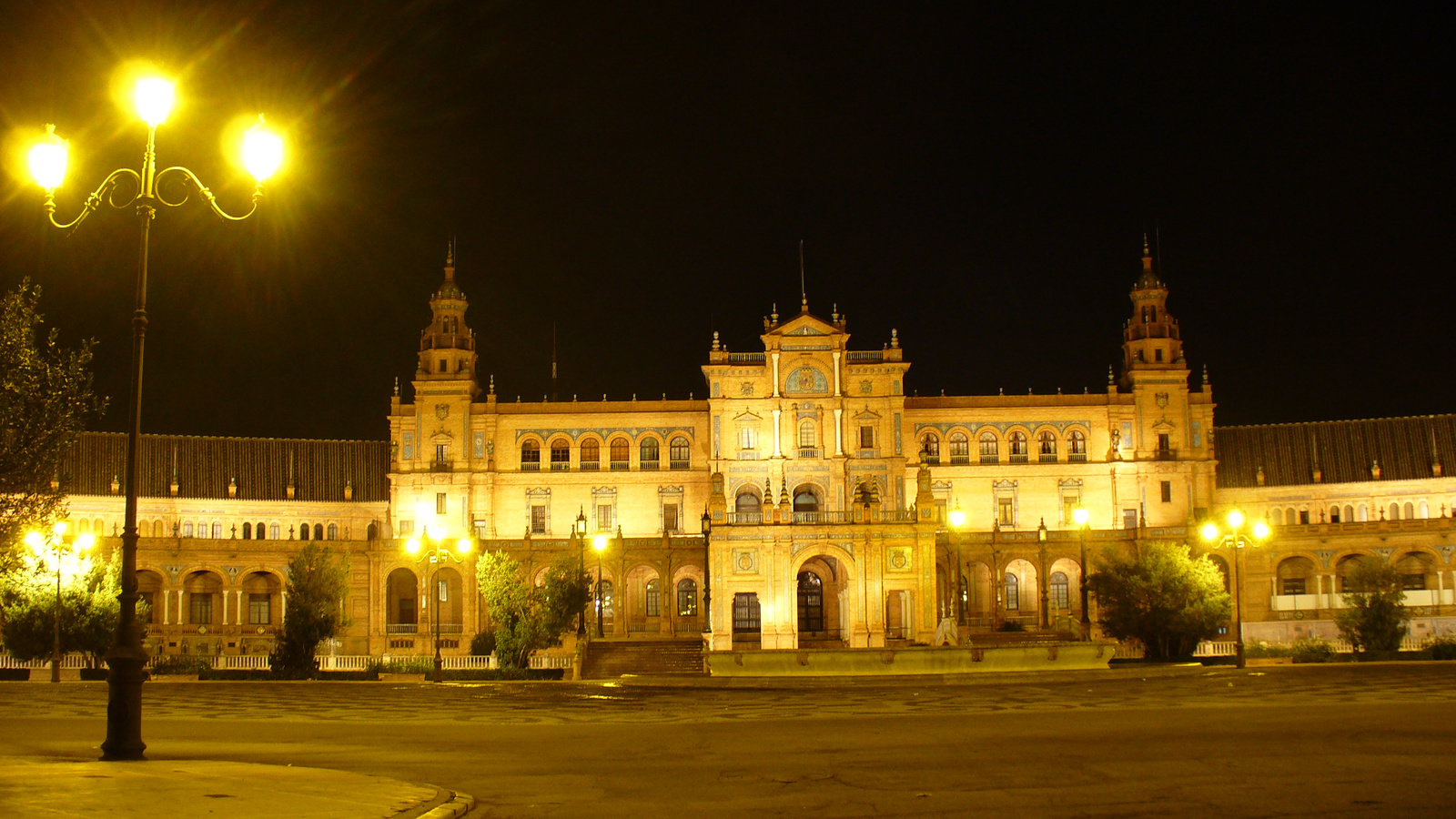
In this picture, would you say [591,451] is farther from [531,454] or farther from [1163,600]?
[1163,600]

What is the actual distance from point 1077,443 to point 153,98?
2533 inches

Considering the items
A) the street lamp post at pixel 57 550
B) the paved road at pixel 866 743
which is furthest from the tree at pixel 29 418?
the street lamp post at pixel 57 550

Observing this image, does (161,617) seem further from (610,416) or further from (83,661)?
(610,416)

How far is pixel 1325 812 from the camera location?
43.2 feet

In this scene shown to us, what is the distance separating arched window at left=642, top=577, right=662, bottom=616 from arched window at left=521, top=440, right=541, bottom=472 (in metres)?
9.33

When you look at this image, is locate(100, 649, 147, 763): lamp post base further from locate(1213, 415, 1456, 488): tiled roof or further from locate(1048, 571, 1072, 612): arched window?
locate(1213, 415, 1456, 488): tiled roof

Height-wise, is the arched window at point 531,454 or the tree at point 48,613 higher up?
the arched window at point 531,454

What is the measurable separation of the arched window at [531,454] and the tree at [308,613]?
25327 millimetres

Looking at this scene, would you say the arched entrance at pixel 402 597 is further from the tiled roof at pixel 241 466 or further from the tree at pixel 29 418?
the tree at pixel 29 418

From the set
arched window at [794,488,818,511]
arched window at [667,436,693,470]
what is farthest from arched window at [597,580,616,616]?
arched window at [794,488,818,511]

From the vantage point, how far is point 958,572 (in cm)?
5019

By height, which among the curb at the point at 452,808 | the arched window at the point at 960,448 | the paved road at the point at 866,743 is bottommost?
the paved road at the point at 866,743

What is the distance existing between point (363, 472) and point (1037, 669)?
1990 inches

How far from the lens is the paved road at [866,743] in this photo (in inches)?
560
